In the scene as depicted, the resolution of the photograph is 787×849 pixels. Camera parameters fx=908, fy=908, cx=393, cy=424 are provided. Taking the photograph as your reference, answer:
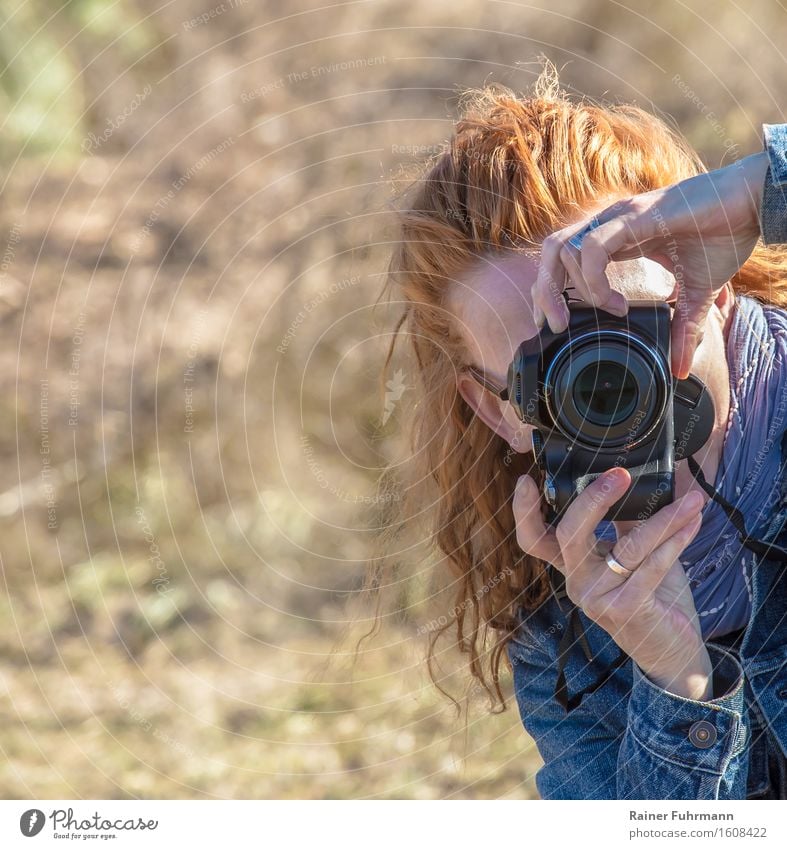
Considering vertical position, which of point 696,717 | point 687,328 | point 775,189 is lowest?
point 696,717

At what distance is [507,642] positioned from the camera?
1296 millimetres

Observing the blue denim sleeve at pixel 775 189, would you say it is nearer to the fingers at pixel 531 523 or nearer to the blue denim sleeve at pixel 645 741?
the fingers at pixel 531 523

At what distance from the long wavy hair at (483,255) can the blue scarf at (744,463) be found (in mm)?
117

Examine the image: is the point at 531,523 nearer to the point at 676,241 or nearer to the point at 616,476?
the point at 616,476

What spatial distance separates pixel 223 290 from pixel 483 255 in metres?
1.29

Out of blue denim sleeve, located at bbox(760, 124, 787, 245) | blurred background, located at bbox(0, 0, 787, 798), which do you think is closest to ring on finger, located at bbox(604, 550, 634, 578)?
blue denim sleeve, located at bbox(760, 124, 787, 245)

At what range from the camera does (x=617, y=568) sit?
0.97 meters

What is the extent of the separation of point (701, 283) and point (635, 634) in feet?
1.26

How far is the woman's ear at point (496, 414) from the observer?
1.17 metres

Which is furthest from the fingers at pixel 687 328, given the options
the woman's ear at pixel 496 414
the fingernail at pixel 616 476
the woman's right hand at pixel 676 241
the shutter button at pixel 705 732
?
the shutter button at pixel 705 732

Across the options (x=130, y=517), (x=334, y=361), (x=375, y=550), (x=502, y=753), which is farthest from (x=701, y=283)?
(x=130, y=517)

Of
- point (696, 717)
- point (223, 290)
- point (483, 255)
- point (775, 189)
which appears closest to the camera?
point (775, 189)

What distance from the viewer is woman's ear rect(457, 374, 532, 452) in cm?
117

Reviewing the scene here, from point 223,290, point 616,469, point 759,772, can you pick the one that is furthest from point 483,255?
point 223,290
